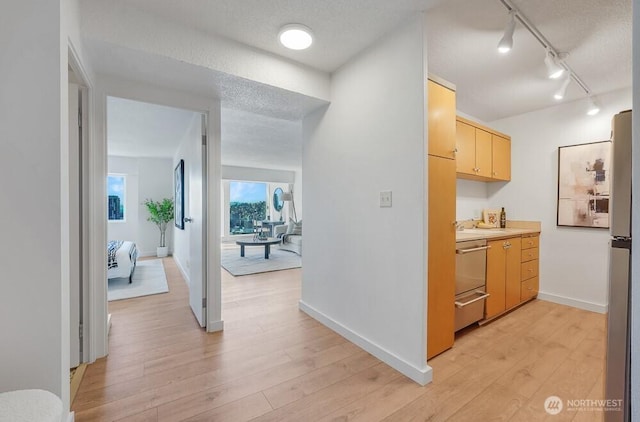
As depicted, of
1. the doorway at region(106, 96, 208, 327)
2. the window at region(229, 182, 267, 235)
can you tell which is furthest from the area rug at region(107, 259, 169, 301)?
the window at region(229, 182, 267, 235)

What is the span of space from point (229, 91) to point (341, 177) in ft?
4.00

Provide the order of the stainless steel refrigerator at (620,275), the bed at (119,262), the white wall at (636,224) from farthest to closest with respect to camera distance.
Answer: the bed at (119,262), the stainless steel refrigerator at (620,275), the white wall at (636,224)

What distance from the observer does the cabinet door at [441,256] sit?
1906 mm

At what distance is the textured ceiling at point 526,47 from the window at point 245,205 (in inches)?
278

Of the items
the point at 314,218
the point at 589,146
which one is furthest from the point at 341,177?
the point at 589,146

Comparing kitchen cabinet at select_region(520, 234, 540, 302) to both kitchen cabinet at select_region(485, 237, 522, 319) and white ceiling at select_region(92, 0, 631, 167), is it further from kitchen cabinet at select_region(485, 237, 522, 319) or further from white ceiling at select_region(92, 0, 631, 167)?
white ceiling at select_region(92, 0, 631, 167)

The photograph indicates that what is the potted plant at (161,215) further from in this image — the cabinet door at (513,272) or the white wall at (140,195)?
the cabinet door at (513,272)

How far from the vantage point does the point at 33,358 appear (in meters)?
A: 1.09

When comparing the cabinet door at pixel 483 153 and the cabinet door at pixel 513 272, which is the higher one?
the cabinet door at pixel 483 153

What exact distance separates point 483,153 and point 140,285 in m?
4.88

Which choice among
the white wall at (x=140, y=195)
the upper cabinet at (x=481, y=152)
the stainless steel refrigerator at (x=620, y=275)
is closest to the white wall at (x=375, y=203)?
the stainless steel refrigerator at (x=620, y=275)

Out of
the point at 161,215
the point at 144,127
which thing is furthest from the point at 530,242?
the point at 161,215

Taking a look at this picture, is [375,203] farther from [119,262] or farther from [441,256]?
[119,262]

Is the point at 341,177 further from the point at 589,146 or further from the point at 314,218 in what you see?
the point at 589,146
